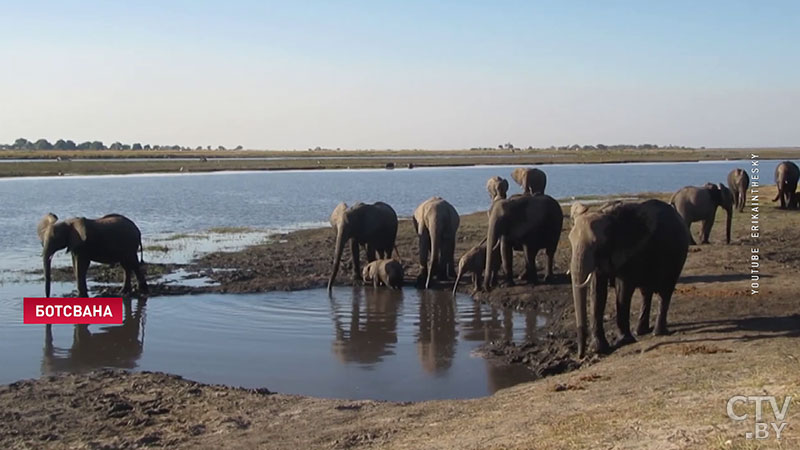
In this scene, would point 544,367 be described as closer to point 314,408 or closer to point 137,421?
point 314,408

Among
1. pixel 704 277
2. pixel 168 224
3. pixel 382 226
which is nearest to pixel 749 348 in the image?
pixel 704 277

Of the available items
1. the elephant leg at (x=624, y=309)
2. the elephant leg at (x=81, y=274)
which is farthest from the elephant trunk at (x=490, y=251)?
the elephant leg at (x=81, y=274)

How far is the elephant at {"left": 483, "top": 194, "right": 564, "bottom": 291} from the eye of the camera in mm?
20562

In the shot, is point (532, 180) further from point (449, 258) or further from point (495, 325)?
point (495, 325)

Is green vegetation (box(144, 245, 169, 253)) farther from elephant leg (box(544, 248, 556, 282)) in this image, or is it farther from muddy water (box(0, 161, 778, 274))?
elephant leg (box(544, 248, 556, 282))

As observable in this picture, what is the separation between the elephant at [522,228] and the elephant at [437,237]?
1736 millimetres

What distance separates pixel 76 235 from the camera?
21516mm

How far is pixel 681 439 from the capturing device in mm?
7684

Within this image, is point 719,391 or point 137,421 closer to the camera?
point 719,391

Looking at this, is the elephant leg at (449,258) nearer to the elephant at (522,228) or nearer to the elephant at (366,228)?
the elephant at (366,228)

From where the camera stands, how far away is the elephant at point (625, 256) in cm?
1367

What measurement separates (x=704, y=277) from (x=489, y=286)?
15.1 ft

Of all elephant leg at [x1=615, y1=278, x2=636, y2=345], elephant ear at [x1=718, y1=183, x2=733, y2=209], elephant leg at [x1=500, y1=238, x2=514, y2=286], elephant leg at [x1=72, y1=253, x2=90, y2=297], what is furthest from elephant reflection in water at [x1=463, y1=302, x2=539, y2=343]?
elephant leg at [x1=72, y1=253, x2=90, y2=297]

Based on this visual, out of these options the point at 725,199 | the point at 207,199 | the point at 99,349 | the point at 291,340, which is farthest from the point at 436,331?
the point at 207,199
